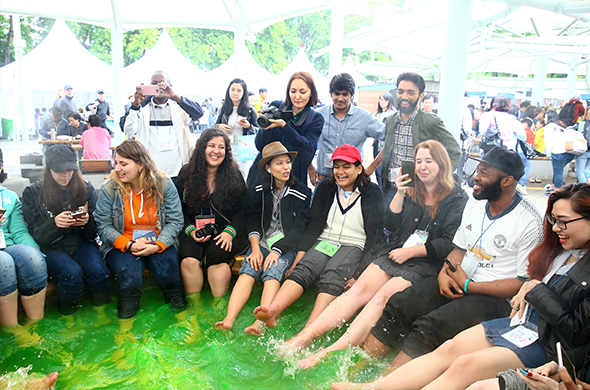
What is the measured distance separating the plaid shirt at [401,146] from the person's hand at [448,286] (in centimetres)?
125

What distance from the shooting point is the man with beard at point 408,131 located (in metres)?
3.78

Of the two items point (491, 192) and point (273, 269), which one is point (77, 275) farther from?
point (491, 192)

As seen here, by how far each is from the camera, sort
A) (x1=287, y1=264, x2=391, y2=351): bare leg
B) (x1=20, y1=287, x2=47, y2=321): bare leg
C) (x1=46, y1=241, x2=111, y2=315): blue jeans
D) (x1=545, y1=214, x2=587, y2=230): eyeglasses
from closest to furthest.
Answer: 1. (x1=545, y1=214, x2=587, y2=230): eyeglasses
2. (x1=287, y1=264, x2=391, y2=351): bare leg
3. (x1=20, y1=287, x2=47, y2=321): bare leg
4. (x1=46, y1=241, x2=111, y2=315): blue jeans

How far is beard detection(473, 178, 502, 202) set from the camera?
2738 mm

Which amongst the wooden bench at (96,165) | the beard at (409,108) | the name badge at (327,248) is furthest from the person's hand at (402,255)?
the wooden bench at (96,165)

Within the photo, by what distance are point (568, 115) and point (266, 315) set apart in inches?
344

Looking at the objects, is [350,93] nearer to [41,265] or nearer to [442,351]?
[442,351]

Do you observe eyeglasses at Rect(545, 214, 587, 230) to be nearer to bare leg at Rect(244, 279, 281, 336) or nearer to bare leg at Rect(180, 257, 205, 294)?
bare leg at Rect(244, 279, 281, 336)

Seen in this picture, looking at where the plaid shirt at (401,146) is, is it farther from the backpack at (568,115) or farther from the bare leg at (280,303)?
the backpack at (568,115)

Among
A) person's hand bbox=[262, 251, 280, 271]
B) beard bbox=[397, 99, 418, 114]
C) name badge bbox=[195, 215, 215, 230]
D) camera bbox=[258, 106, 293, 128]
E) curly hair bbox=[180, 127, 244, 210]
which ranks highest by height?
beard bbox=[397, 99, 418, 114]

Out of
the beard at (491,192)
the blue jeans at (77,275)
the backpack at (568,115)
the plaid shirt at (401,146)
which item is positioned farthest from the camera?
the backpack at (568,115)

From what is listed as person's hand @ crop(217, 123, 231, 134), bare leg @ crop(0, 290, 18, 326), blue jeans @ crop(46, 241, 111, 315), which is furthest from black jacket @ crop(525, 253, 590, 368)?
bare leg @ crop(0, 290, 18, 326)

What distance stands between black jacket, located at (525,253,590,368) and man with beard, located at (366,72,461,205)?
1.62 meters

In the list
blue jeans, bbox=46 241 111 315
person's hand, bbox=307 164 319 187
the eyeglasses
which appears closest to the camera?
the eyeglasses
